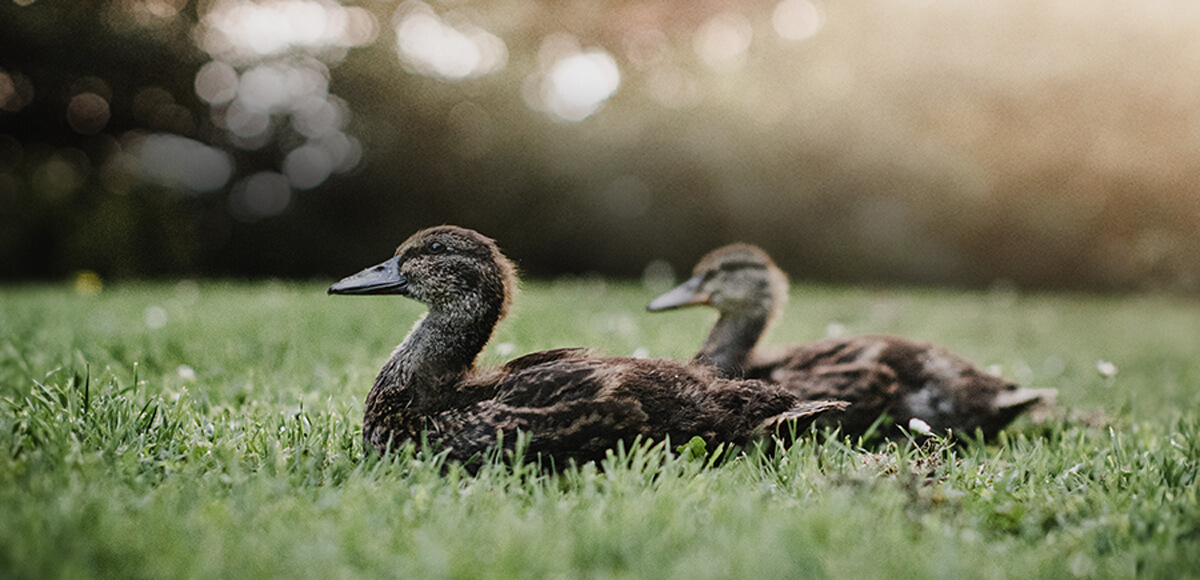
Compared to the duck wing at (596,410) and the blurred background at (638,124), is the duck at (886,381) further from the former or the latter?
the blurred background at (638,124)

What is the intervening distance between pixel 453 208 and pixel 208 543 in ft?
37.5

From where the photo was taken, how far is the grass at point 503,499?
2.11 meters

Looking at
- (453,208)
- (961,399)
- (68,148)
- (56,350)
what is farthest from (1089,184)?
(68,148)

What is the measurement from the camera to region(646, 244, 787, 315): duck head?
4598 millimetres

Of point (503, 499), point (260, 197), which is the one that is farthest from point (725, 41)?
point (503, 499)

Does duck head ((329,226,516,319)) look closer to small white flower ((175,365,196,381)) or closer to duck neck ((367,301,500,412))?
duck neck ((367,301,500,412))

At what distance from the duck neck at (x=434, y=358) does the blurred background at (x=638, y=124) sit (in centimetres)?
999

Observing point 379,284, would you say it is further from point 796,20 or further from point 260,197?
point 796,20

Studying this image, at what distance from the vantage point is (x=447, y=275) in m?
3.21

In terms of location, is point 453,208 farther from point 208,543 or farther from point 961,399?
point 208,543

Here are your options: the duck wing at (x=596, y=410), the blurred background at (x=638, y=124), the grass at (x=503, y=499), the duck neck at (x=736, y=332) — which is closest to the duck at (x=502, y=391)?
the duck wing at (x=596, y=410)

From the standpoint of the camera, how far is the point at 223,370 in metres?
4.52

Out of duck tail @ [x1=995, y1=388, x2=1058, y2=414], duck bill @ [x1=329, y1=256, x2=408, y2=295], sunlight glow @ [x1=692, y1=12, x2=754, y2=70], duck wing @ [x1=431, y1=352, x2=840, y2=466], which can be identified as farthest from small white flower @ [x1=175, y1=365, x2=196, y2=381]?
sunlight glow @ [x1=692, y1=12, x2=754, y2=70]

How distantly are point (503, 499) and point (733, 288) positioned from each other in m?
2.39
